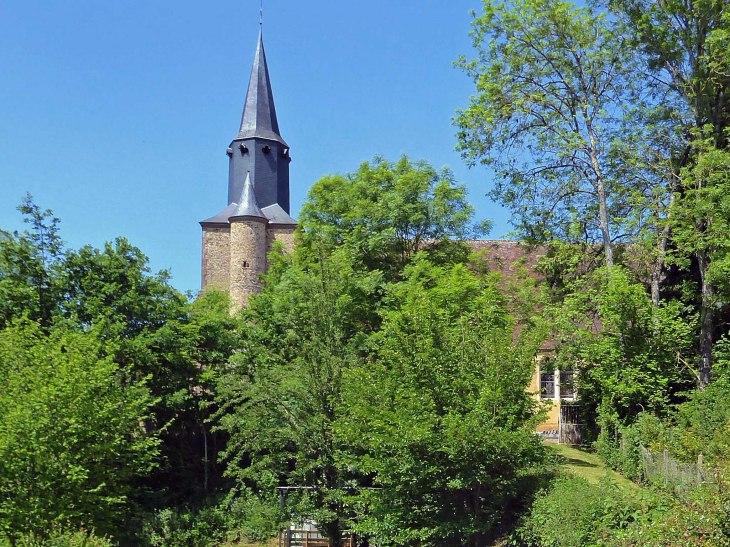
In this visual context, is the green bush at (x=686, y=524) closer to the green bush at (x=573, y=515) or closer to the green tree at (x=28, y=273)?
the green bush at (x=573, y=515)

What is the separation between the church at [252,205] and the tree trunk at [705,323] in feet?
86.4

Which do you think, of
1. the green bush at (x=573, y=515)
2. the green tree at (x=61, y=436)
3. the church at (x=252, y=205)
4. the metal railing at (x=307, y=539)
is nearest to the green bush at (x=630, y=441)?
the green bush at (x=573, y=515)

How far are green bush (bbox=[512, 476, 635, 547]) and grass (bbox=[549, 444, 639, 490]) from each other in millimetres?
2613

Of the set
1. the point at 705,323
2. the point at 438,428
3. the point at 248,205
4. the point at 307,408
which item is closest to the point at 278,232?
the point at 248,205

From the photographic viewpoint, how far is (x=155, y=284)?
2083cm

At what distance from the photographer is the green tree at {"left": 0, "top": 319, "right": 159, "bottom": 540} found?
14.4 metres

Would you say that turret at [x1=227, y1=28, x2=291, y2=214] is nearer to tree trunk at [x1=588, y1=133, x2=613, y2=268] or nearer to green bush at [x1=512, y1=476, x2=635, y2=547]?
tree trunk at [x1=588, y1=133, x2=613, y2=268]

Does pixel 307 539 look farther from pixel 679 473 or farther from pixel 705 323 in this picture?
pixel 705 323

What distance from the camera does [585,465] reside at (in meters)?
18.2

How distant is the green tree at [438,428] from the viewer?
1343cm

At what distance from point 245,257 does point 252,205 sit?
11.0 feet

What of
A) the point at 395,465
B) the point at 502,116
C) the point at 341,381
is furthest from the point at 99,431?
the point at 502,116

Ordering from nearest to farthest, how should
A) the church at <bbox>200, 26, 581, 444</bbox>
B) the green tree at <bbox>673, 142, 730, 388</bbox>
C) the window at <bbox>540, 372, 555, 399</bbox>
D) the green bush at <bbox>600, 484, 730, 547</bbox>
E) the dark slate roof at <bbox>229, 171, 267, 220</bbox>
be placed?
the green bush at <bbox>600, 484, 730, 547</bbox>, the green tree at <bbox>673, 142, 730, 388</bbox>, the window at <bbox>540, 372, 555, 399</bbox>, the church at <bbox>200, 26, 581, 444</bbox>, the dark slate roof at <bbox>229, 171, 267, 220</bbox>

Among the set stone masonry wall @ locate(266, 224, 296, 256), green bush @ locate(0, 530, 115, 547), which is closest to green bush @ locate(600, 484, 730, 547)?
green bush @ locate(0, 530, 115, 547)
